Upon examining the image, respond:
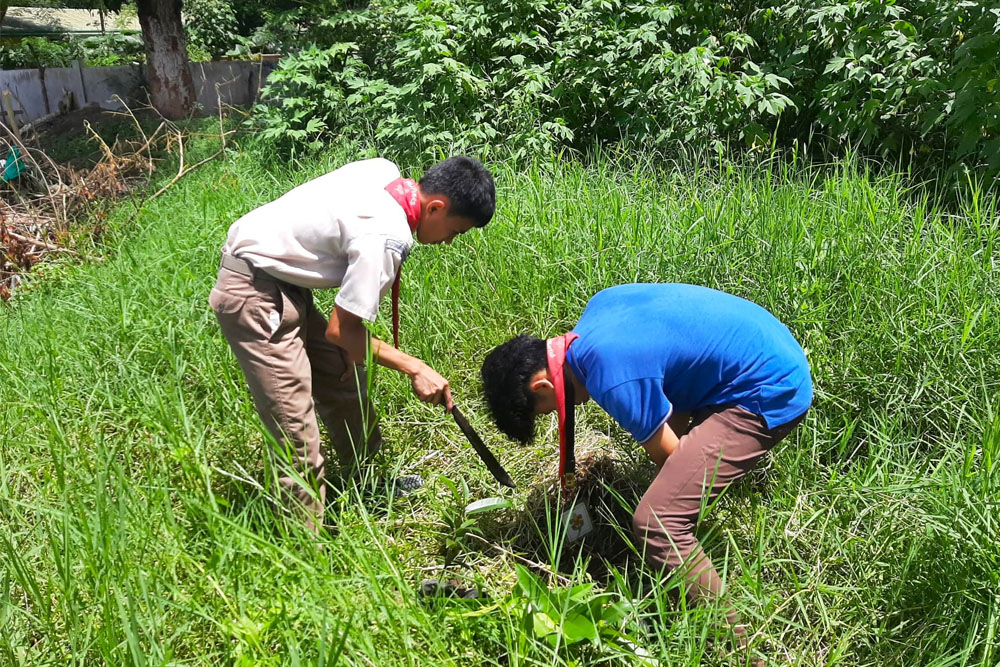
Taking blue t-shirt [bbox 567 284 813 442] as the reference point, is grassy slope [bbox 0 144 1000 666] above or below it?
below

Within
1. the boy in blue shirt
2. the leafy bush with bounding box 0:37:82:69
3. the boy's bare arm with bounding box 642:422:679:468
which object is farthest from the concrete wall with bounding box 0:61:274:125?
the boy's bare arm with bounding box 642:422:679:468

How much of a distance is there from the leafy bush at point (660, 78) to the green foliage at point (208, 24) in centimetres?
1093

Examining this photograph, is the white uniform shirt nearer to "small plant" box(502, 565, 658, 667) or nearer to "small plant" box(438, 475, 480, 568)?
"small plant" box(438, 475, 480, 568)

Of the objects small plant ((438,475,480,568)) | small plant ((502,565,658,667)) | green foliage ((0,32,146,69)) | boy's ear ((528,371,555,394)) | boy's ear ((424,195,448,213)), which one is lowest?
small plant ((438,475,480,568))

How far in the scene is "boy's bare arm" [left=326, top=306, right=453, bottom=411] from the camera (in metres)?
2.41

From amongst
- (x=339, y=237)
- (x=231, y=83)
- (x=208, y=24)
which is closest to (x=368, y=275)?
(x=339, y=237)

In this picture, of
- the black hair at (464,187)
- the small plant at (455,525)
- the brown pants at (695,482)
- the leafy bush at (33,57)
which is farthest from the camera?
the leafy bush at (33,57)

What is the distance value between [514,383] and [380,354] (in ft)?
1.72

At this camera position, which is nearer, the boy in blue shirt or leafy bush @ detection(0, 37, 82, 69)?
the boy in blue shirt

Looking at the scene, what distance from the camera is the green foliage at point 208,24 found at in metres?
16.6

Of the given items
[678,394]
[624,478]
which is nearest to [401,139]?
[624,478]

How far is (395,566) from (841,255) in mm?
2336

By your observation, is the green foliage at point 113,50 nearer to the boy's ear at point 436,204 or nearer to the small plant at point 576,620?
the boy's ear at point 436,204

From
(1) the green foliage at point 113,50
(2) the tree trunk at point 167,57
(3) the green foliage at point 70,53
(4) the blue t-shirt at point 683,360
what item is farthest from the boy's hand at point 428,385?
(1) the green foliage at point 113,50
